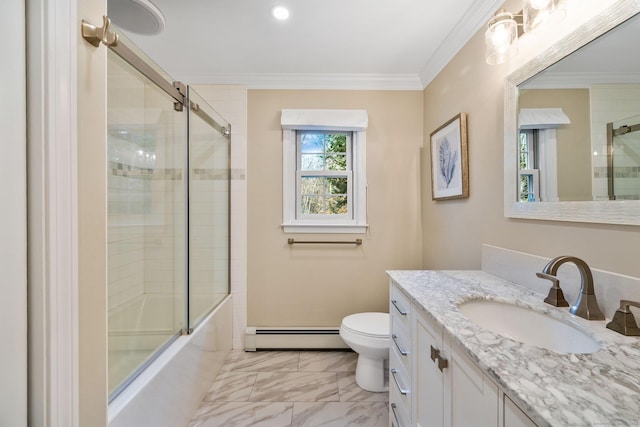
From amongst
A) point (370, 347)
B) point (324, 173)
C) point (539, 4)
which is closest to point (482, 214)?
point (539, 4)

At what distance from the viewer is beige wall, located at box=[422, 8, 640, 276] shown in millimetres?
856

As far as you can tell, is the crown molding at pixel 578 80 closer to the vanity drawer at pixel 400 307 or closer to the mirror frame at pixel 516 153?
the mirror frame at pixel 516 153

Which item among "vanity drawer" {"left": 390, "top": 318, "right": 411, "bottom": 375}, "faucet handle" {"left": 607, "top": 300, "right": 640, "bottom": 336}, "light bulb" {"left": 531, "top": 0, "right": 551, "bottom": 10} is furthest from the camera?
"vanity drawer" {"left": 390, "top": 318, "right": 411, "bottom": 375}

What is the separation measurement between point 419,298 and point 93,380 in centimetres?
106

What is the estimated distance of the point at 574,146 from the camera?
92 centimetres

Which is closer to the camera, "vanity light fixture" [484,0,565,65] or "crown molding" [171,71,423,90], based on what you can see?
"vanity light fixture" [484,0,565,65]

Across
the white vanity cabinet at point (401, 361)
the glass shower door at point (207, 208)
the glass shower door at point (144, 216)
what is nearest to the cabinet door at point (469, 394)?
the white vanity cabinet at point (401, 361)

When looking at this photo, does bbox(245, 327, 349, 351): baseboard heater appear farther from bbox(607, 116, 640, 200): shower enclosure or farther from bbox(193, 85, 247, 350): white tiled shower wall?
bbox(607, 116, 640, 200): shower enclosure

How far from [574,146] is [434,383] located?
965mm

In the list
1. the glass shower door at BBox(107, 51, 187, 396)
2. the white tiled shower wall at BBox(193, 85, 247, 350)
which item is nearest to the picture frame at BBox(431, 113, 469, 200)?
the white tiled shower wall at BBox(193, 85, 247, 350)

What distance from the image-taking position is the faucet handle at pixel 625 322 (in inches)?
26.4

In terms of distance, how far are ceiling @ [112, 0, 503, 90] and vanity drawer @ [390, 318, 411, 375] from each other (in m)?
1.69

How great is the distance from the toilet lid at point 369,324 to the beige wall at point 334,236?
1.23 feet

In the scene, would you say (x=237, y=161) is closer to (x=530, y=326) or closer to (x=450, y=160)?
(x=450, y=160)
